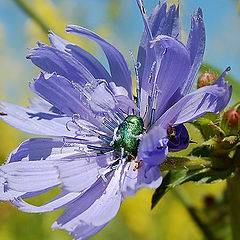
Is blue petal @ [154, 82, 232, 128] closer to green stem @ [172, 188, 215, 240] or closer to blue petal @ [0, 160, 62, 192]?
blue petal @ [0, 160, 62, 192]

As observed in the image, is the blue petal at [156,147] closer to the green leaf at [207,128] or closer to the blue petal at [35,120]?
the green leaf at [207,128]

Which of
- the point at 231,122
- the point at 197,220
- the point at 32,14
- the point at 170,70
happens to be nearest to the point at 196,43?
the point at 170,70

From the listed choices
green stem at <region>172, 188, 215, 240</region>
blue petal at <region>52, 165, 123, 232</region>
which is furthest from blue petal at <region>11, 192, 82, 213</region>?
green stem at <region>172, 188, 215, 240</region>

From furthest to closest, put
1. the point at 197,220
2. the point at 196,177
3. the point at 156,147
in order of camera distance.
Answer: the point at 197,220 → the point at 196,177 → the point at 156,147

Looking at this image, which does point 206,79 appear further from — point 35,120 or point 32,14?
point 32,14

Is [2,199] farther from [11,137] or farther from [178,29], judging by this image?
[11,137]

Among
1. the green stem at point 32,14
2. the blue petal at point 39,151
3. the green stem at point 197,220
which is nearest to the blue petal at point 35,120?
the blue petal at point 39,151

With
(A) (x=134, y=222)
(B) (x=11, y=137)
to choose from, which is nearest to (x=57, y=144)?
(A) (x=134, y=222)
